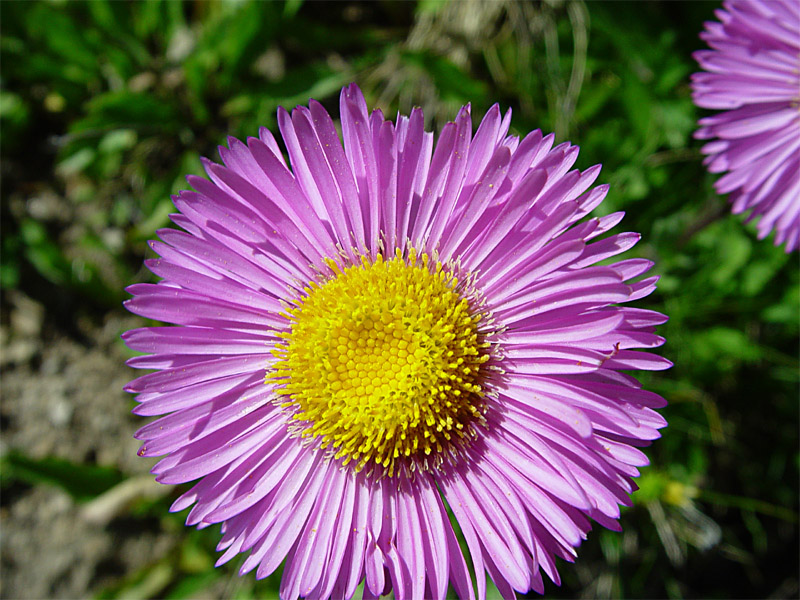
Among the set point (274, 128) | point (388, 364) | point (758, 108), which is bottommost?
point (388, 364)

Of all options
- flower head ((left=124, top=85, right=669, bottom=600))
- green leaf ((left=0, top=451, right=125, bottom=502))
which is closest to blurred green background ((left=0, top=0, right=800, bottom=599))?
green leaf ((left=0, top=451, right=125, bottom=502))

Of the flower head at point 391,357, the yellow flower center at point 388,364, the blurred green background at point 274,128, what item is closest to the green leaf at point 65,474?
the blurred green background at point 274,128

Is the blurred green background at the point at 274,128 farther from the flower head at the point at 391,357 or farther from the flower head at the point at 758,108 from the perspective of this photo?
the flower head at the point at 391,357

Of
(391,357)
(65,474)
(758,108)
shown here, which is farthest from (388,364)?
(65,474)

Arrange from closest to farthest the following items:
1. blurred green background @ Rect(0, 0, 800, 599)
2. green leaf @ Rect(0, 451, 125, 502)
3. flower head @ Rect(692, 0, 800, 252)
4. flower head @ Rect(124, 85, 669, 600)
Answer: flower head @ Rect(124, 85, 669, 600) < flower head @ Rect(692, 0, 800, 252) < blurred green background @ Rect(0, 0, 800, 599) < green leaf @ Rect(0, 451, 125, 502)

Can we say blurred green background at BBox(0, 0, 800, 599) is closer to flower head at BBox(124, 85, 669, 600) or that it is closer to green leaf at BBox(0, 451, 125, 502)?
green leaf at BBox(0, 451, 125, 502)

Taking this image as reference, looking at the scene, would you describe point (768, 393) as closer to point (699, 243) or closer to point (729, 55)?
point (699, 243)

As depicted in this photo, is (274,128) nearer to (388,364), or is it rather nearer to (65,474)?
(388,364)
